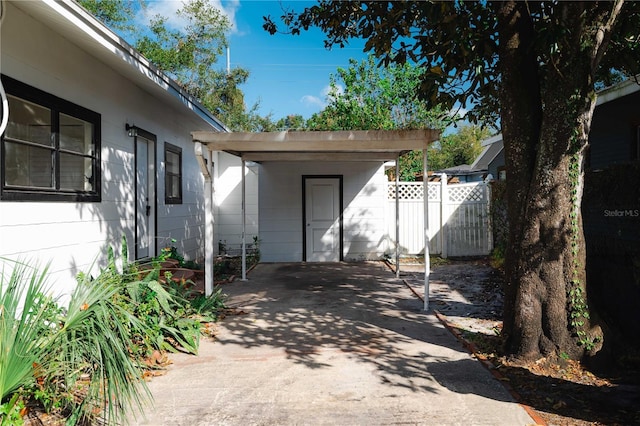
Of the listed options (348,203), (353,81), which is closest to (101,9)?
(353,81)

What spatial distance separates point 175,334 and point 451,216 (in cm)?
851

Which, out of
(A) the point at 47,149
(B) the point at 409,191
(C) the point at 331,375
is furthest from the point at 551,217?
(B) the point at 409,191

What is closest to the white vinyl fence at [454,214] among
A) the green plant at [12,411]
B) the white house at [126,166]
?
the white house at [126,166]

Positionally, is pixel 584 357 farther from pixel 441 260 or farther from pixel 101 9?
pixel 101 9

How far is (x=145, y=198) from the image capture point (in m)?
7.52

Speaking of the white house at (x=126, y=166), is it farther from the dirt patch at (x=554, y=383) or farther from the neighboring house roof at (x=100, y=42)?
the dirt patch at (x=554, y=383)

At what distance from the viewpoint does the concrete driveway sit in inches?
128

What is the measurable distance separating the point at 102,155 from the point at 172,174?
307 cm

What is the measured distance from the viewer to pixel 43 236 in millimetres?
4695

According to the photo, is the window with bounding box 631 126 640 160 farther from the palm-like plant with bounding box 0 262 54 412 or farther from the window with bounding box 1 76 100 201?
the palm-like plant with bounding box 0 262 54 412

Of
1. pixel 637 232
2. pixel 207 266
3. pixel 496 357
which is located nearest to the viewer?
pixel 496 357

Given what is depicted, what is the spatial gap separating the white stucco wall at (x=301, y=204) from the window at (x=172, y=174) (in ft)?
7.50

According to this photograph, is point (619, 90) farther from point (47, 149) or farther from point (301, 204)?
point (47, 149)

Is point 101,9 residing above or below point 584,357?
above
